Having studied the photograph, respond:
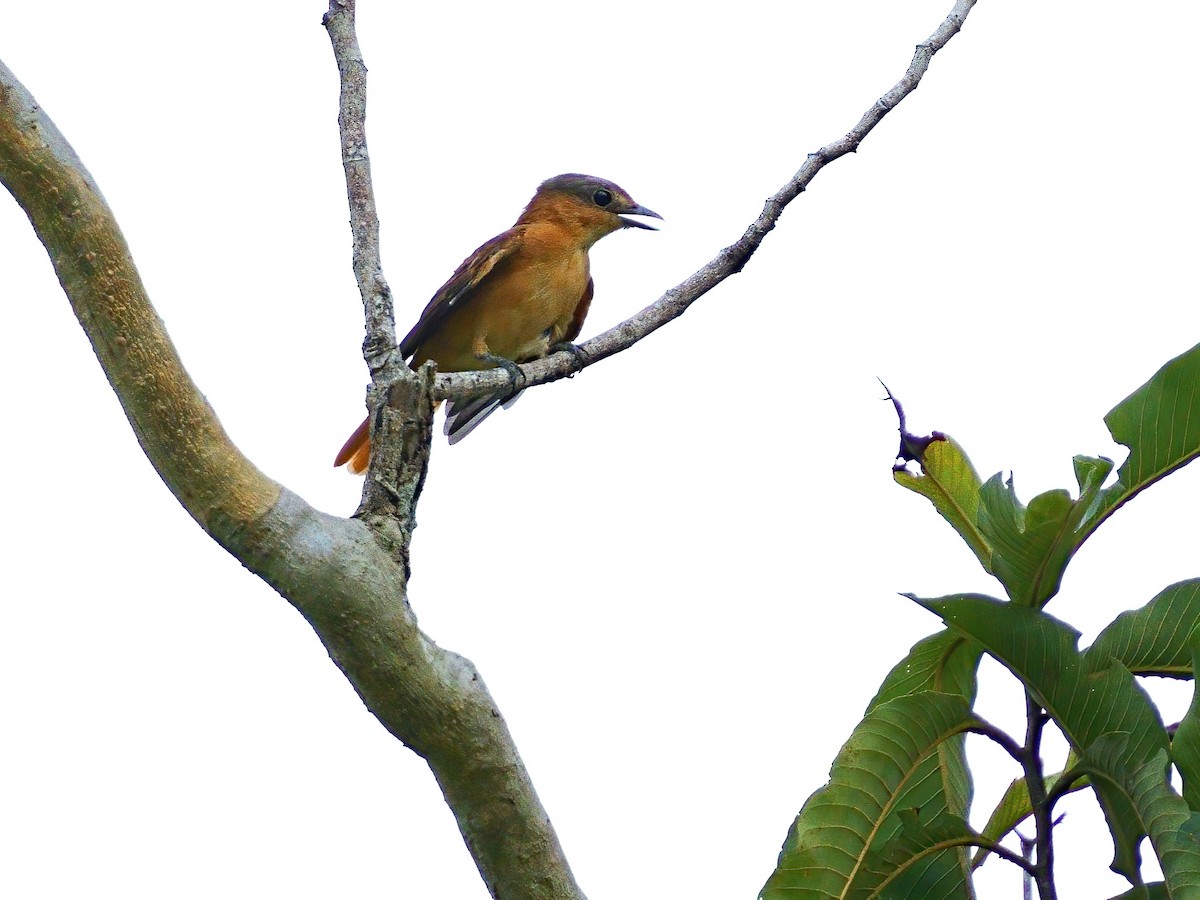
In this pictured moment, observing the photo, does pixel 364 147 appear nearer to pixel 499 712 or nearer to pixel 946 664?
pixel 499 712

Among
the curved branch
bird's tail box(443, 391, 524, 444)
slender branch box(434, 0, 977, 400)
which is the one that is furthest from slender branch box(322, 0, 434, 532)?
Result: bird's tail box(443, 391, 524, 444)

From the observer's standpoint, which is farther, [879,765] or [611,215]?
[611,215]

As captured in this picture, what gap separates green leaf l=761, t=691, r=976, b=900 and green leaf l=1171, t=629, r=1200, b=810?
362 mm

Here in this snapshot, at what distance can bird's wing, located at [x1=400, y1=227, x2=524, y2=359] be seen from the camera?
227 inches

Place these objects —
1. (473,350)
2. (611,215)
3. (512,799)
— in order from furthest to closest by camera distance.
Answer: (611,215)
(473,350)
(512,799)

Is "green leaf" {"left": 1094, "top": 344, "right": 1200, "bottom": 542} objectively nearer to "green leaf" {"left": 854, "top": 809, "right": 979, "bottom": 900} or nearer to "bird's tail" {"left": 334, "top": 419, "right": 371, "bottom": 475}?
"green leaf" {"left": 854, "top": 809, "right": 979, "bottom": 900}

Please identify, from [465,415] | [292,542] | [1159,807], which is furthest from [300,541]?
[465,415]

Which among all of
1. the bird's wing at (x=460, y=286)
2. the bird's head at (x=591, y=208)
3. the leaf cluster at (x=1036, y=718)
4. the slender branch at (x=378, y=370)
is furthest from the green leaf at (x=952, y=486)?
the bird's head at (x=591, y=208)

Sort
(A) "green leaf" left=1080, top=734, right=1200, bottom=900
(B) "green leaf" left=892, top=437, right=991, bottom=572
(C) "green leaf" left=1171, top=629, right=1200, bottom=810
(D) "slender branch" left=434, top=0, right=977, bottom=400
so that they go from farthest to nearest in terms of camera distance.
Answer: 1. (D) "slender branch" left=434, top=0, right=977, bottom=400
2. (B) "green leaf" left=892, top=437, right=991, bottom=572
3. (C) "green leaf" left=1171, top=629, right=1200, bottom=810
4. (A) "green leaf" left=1080, top=734, right=1200, bottom=900

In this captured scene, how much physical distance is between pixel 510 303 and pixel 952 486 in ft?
11.5

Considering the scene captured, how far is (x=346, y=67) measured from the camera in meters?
3.20

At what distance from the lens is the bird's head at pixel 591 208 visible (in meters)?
6.15

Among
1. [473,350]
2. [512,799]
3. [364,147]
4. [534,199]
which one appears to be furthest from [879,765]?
[534,199]

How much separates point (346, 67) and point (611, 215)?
306cm
